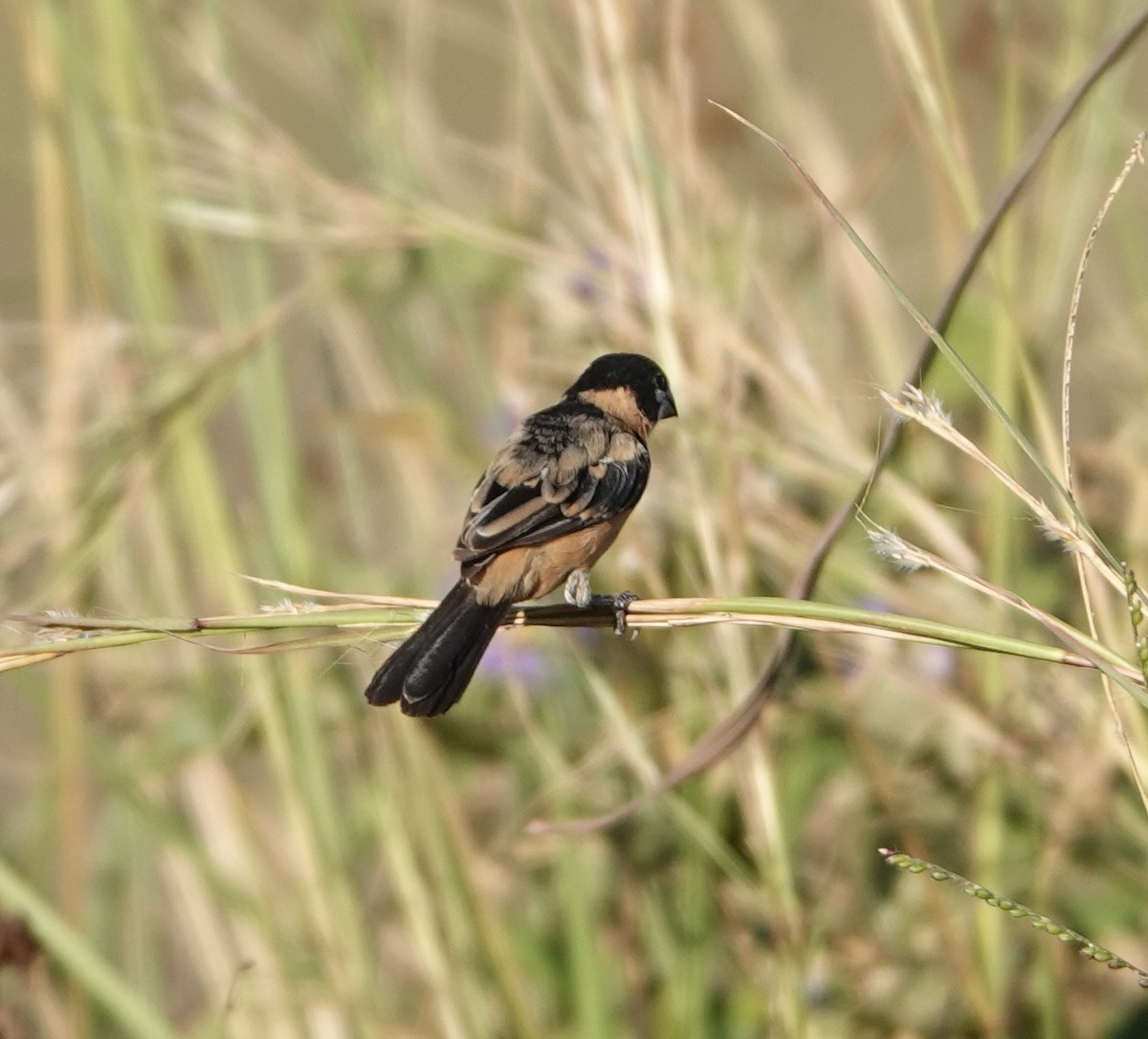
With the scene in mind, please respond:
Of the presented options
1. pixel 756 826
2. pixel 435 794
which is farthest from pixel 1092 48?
pixel 435 794

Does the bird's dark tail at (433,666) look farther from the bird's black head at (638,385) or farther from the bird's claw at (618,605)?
the bird's black head at (638,385)

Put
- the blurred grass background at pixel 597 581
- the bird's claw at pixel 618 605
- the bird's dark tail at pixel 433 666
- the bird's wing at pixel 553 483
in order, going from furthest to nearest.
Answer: the blurred grass background at pixel 597 581 → the bird's wing at pixel 553 483 → the bird's dark tail at pixel 433 666 → the bird's claw at pixel 618 605

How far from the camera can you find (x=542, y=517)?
1.97 metres

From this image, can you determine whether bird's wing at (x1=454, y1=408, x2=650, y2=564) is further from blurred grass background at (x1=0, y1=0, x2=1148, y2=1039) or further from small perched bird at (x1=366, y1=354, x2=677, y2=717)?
blurred grass background at (x1=0, y1=0, x2=1148, y2=1039)

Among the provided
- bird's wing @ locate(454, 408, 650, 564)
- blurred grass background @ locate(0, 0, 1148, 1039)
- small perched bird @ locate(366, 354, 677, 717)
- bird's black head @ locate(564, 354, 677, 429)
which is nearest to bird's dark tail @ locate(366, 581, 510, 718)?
small perched bird @ locate(366, 354, 677, 717)

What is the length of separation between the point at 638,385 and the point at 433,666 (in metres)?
0.83

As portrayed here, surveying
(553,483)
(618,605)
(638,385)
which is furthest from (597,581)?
(618,605)

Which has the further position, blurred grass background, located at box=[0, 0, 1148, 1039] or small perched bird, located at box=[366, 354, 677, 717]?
blurred grass background, located at box=[0, 0, 1148, 1039]

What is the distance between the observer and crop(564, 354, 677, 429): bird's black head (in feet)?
7.47

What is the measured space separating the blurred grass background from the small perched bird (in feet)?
0.30

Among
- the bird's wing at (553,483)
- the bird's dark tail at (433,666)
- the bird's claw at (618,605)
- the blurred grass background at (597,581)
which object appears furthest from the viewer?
the blurred grass background at (597,581)

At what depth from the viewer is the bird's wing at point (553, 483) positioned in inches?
75.5

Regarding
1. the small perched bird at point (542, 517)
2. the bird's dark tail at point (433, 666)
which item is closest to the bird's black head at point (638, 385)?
the small perched bird at point (542, 517)

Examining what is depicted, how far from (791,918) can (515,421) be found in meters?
1.06
